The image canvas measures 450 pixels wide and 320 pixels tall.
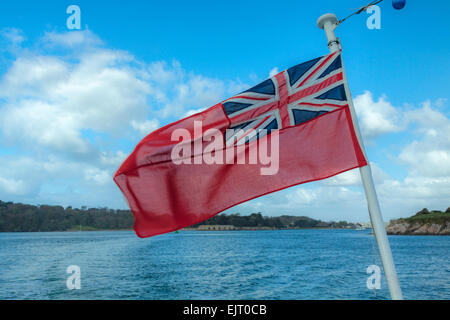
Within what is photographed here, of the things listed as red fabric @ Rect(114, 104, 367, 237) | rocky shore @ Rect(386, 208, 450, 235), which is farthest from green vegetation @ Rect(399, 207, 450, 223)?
red fabric @ Rect(114, 104, 367, 237)

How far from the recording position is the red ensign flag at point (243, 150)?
4.80m

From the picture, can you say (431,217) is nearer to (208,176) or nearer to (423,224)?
(423,224)

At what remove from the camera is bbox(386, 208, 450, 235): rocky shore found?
14412cm

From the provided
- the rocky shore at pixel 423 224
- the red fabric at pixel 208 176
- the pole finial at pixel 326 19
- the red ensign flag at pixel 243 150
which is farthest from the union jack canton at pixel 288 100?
the rocky shore at pixel 423 224

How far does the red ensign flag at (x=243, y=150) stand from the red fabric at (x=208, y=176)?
1 centimetres

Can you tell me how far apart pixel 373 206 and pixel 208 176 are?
7.48 feet

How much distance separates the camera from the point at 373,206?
3773mm

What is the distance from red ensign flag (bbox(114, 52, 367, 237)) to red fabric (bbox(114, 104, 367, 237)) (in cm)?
1

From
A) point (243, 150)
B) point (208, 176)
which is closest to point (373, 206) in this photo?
point (243, 150)

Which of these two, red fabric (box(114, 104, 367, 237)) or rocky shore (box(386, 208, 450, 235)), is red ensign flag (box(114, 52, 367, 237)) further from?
rocky shore (box(386, 208, 450, 235))

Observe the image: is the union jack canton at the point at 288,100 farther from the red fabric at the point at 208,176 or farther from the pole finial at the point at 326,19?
the pole finial at the point at 326,19
